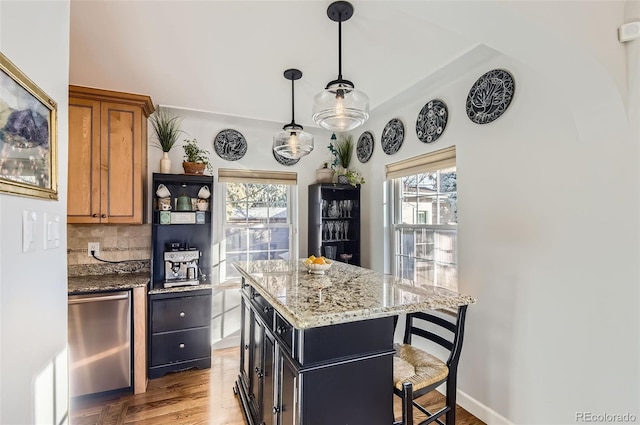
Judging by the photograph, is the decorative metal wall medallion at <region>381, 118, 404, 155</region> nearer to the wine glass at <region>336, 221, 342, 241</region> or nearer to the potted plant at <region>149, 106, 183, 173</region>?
the wine glass at <region>336, 221, 342, 241</region>

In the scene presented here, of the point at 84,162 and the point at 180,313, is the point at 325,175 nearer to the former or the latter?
the point at 180,313

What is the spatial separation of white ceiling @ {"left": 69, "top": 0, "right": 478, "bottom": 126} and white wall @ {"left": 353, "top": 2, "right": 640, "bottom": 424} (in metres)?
0.34

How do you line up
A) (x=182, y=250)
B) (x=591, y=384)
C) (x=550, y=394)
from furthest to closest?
1. (x=182, y=250)
2. (x=550, y=394)
3. (x=591, y=384)

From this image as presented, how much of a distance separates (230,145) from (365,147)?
5.09 ft

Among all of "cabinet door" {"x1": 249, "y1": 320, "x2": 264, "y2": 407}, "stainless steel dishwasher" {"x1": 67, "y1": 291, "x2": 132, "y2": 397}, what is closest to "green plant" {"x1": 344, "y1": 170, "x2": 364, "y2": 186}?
"cabinet door" {"x1": 249, "y1": 320, "x2": 264, "y2": 407}

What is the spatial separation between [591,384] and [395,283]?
1112 millimetres

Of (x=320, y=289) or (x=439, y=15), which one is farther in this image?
(x=320, y=289)

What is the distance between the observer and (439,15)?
1400 mm

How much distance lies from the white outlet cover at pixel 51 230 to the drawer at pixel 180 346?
2.02 meters

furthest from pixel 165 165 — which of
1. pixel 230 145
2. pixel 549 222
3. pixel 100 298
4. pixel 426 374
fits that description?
pixel 549 222

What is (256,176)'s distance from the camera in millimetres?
3740

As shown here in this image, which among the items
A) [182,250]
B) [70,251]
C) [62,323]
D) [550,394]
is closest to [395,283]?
[550,394]

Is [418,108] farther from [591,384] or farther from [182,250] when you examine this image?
[182,250]

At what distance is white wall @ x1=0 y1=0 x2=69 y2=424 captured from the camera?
84 cm
